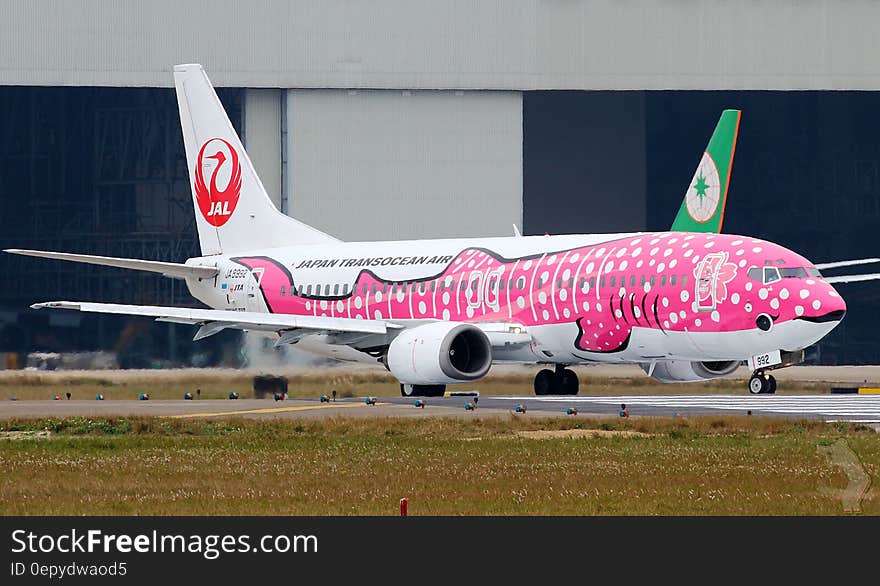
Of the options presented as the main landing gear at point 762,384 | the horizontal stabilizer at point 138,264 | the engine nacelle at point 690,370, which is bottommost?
the main landing gear at point 762,384

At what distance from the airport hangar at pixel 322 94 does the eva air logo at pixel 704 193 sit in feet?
22.8

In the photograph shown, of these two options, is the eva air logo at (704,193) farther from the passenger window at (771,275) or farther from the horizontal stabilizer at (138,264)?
the passenger window at (771,275)

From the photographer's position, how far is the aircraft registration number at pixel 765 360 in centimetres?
3478

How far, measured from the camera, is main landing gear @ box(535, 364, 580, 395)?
1598 inches

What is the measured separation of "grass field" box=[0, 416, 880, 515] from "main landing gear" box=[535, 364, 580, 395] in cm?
1189

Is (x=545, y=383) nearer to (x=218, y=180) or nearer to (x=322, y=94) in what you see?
(x=218, y=180)

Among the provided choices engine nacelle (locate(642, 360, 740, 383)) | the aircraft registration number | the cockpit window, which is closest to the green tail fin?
engine nacelle (locate(642, 360, 740, 383))

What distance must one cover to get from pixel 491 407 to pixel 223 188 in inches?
617

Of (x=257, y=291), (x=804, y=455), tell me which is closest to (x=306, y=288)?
(x=257, y=291)

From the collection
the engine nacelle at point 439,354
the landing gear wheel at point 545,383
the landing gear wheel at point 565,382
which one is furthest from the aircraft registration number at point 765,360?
the landing gear wheel at point 545,383

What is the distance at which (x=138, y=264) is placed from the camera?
41.1m

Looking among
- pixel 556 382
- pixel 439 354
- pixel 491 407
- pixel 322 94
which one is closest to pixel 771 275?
pixel 491 407

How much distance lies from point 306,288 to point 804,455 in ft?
76.1

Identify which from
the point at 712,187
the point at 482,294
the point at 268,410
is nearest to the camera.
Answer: the point at 268,410
